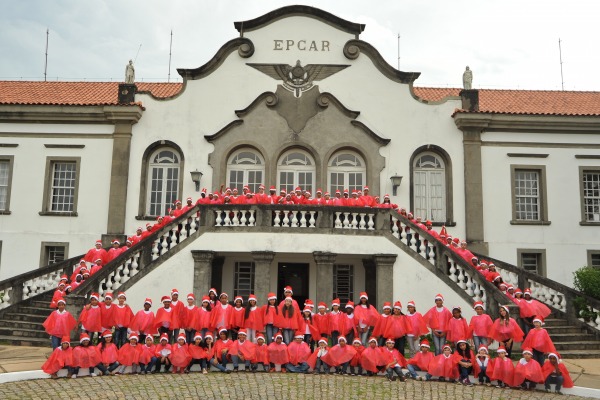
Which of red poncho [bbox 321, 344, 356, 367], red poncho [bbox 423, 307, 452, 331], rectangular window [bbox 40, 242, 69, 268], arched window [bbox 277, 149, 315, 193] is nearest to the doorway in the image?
arched window [bbox 277, 149, 315, 193]

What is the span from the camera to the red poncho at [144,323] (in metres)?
11.8

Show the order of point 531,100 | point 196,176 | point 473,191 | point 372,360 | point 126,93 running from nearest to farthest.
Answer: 1. point 372,360
2. point 196,176
3. point 473,191
4. point 126,93
5. point 531,100

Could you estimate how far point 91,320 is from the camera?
11.7 meters

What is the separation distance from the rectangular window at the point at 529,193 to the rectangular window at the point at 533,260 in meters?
1.11

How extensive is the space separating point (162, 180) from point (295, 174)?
4.64 m

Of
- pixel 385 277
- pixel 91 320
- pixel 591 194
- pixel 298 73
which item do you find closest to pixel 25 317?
pixel 91 320

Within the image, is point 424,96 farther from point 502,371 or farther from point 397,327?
point 502,371

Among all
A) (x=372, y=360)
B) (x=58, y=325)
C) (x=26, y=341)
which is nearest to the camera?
(x=372, y=360)

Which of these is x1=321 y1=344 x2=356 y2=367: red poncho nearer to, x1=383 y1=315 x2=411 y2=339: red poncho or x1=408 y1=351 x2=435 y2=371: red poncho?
x1=383 y1=315 x2=411 y2=339: red poncho

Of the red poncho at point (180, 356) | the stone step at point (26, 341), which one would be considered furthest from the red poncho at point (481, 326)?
the stone step at point (26, 341)

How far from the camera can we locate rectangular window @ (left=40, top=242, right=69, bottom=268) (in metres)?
19.2

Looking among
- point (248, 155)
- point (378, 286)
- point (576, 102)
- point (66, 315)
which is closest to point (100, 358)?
point (66, 315)

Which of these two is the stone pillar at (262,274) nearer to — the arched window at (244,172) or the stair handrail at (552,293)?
the arched window at (244,172)

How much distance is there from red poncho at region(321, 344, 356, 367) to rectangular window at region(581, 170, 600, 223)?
1267 centimetres
